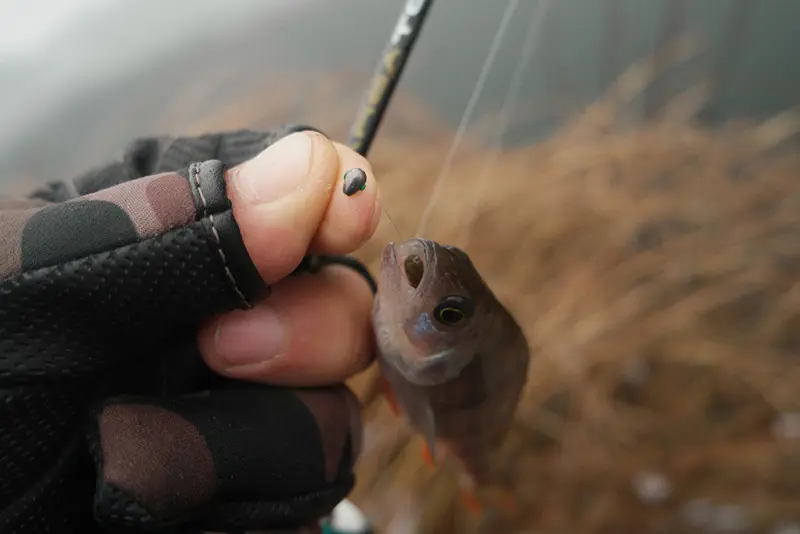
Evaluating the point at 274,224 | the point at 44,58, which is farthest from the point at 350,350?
the point at 44,58

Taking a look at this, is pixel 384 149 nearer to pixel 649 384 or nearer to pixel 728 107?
pixel 649 384

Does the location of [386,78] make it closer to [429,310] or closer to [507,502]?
[429,310]

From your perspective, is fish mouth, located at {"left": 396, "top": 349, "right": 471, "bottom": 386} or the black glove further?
fish mouth, located at {"left": 396, "top": 349, "right": 471, "bottom": 386}

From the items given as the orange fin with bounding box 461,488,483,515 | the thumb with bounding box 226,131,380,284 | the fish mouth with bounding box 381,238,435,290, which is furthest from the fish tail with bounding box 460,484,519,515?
the thumb with bounding box 226,131,380,284

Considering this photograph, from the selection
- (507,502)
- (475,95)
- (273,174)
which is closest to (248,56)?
(475,95)

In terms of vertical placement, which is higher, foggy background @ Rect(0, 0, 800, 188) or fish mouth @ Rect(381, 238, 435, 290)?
fish mouth @ Rect(381, 238, 435, 290)

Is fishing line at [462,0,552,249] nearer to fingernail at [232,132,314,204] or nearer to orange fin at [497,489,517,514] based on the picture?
orange fin at [497,489,517,514]
